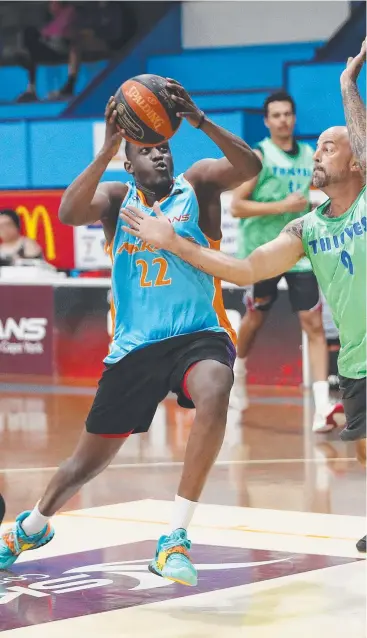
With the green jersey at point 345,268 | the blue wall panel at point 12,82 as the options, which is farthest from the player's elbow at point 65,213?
the blue wall panel at point 12,82

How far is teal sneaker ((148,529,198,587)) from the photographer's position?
519cm

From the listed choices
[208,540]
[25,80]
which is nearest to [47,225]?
[25,80]

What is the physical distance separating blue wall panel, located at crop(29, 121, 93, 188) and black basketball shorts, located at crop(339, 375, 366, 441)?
10.5 metres

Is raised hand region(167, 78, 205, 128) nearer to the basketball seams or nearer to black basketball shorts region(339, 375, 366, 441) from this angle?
the basketball seams

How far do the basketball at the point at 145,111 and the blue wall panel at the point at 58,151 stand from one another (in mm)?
10218

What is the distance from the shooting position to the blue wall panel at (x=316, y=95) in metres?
14.9

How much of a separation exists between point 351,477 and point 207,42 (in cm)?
1102

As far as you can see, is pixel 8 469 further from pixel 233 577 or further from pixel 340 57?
pixel 340 57

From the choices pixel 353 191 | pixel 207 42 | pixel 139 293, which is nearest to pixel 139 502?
pixel 139 293

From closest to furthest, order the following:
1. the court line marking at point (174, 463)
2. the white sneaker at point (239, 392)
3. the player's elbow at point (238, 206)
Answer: the court line marking at point (174, 463) < the player's elbow at point (238, 206) < the white sneaker at point (239, 392)

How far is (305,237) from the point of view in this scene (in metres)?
5.54

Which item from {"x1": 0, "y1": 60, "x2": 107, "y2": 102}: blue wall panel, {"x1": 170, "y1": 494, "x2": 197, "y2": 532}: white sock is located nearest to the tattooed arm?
{"x1": 170, "y1": 494, "x2": 197, "y2": 532}: white sock

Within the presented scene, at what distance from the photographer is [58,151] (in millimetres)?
16062

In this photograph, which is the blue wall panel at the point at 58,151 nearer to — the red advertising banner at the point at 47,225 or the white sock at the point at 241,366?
the red advertising banner at the point at 47,225
